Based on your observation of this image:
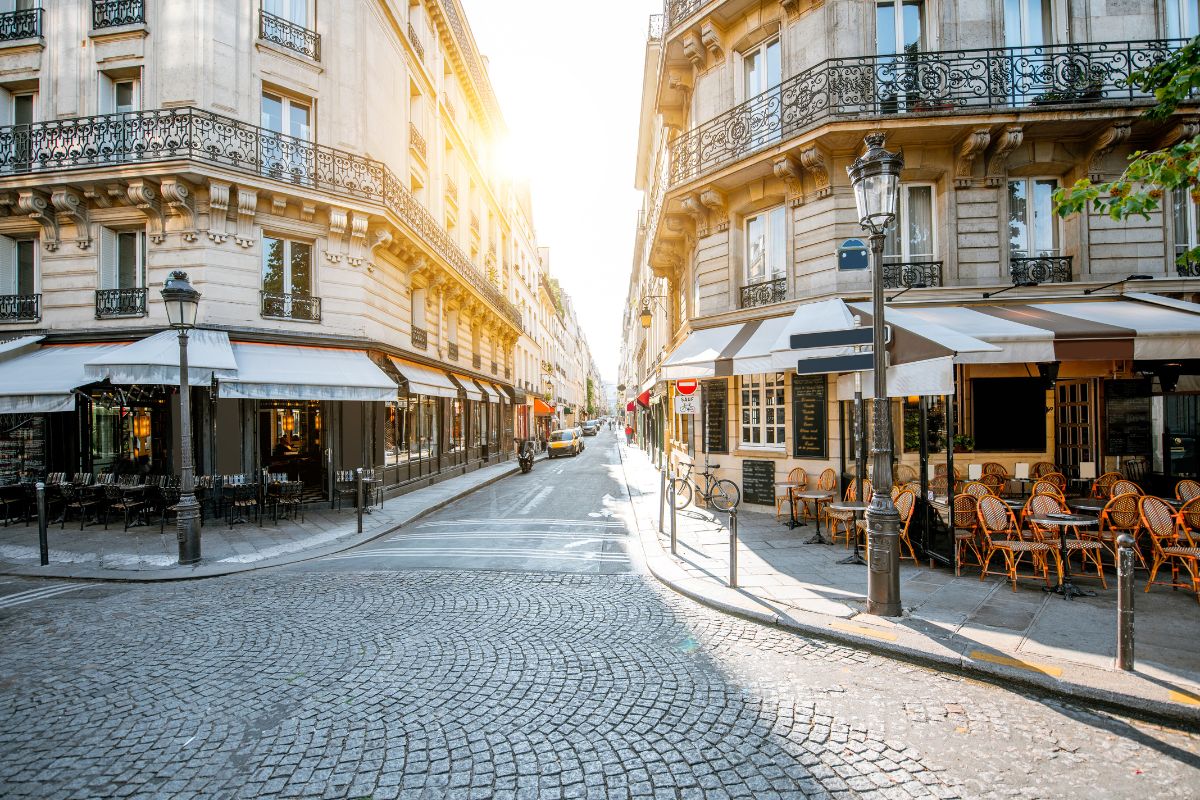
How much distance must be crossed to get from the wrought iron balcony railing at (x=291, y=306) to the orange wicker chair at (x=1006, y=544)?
14240 mm

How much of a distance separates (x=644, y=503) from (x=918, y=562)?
7.28 meters

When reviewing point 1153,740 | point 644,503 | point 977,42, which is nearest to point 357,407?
point 644,503

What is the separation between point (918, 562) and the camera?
7.45m

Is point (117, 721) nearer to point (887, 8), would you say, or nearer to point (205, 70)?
point (205, 70)

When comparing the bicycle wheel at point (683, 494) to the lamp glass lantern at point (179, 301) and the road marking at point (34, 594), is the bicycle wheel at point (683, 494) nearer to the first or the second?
the lamp glass lantern at point (179, 301)

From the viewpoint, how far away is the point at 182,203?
37.9ft

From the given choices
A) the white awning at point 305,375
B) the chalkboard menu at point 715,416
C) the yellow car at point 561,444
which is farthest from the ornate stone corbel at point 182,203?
the yellow car at point 561,444

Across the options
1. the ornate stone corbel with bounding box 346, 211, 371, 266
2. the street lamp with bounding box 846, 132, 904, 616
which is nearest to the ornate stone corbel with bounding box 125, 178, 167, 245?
the ornate stone corbel with bounding box 346, 211, 371, 266

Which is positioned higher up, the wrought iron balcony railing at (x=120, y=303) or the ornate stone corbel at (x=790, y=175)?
the ornate stone corbel at (x=790, y=175)

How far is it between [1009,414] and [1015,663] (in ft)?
25.4

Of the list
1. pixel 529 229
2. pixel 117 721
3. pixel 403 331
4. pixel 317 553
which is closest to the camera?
pixel 117 721

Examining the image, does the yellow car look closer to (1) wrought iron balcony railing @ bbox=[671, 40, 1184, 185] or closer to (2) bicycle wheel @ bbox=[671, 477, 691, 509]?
(2) bicycle wheel @ bbox=[671, 477, 691, 509]

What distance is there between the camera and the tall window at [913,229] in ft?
34.7

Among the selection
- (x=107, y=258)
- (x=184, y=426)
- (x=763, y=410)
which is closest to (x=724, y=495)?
(x=763, y=410)
